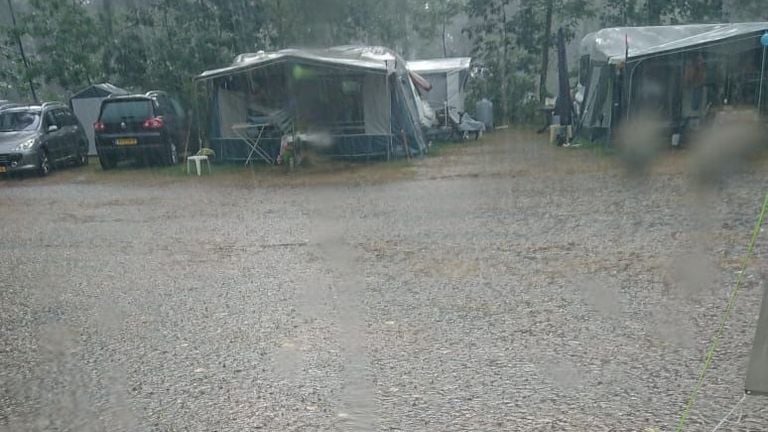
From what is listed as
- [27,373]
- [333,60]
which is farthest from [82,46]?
[27,373]

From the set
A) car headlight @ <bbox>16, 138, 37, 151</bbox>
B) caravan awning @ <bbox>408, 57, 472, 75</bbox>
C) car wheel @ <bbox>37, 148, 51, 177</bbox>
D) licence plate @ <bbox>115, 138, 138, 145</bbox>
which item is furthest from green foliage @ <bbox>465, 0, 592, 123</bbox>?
car headlight @ <bbox>16, 138, 37, 151</bbox>

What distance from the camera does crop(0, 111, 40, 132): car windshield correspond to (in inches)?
564

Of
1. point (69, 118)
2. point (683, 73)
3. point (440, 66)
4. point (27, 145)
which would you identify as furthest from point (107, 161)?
point (683, 73)

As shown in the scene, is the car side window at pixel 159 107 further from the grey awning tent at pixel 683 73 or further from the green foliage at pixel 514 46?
the green foliage at pixel 514 46

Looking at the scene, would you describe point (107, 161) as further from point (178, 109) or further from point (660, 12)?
point (660, 12)

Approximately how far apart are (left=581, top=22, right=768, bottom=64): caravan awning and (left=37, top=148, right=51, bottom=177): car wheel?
1167cm

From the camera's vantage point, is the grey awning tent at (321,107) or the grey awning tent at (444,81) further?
the grey awning tent at (444,81)

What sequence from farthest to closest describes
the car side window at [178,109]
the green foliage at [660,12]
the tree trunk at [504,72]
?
the tree trunk at [504,72]
the green foliage at [660,12]
the car side window at [178,109]

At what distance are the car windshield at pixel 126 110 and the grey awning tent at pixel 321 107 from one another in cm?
137

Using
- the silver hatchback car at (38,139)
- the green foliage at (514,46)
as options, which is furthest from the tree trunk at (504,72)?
the silver hatchback car at (38,139)

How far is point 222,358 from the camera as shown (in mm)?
4258

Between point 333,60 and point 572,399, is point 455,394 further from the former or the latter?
point 333,60

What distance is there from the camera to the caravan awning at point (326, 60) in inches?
518

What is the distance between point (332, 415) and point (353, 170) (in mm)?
9899
